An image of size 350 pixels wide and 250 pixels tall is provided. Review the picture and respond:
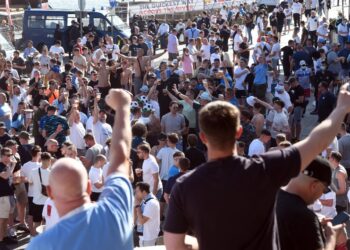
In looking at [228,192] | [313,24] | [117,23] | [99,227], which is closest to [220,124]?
[228,192]

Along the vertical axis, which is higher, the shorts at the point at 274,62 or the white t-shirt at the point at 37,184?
the shorts at the point at 274,62

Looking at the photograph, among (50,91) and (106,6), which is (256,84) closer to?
(50,91)

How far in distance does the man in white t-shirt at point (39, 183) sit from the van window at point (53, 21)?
1795 centimetres

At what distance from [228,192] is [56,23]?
25321mm

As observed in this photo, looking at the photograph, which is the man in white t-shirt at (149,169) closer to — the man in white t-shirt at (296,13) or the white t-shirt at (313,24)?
the white t-shirt at (313,24)

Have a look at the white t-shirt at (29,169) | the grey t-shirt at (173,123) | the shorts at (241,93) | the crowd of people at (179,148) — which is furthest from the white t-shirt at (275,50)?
the white t-shirt at (29,169)

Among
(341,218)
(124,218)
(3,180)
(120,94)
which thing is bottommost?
(3,180)

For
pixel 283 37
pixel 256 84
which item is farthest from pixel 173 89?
pixel 283 37

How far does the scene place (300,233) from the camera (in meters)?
2.96

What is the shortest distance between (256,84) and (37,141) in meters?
5.96

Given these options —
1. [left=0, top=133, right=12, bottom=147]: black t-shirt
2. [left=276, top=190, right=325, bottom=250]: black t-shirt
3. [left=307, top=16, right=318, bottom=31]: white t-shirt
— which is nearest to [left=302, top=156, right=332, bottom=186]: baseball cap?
[left=276, top=190, right=325, bottom=250]: black t-shirt

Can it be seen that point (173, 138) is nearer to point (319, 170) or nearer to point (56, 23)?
point (319, 170)

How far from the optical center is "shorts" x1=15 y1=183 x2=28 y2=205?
1009 centimetres

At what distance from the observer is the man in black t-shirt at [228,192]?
8.66 ft
